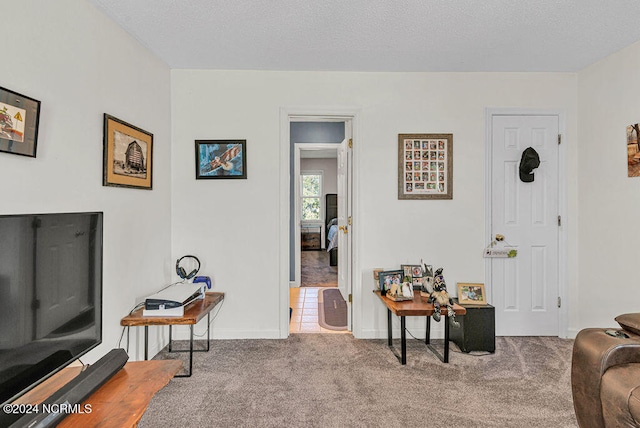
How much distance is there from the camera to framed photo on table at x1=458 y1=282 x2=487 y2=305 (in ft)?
8.90

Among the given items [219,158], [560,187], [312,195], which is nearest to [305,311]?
[219,158]

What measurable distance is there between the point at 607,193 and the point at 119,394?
3553 mm

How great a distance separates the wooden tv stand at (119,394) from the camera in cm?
102

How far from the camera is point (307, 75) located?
2.88m

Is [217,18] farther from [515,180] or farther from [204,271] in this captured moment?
[515,180]

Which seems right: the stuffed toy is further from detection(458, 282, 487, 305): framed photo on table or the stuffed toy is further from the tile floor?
the tile floor

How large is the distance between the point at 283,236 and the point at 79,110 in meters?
1.72

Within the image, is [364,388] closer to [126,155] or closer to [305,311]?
[305,311]

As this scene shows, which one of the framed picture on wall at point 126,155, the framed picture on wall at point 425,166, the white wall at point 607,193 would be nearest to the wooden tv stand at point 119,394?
the framed picture on wall at point 126,155

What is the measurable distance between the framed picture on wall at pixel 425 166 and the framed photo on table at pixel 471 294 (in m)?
0.81

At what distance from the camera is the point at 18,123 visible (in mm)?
1396

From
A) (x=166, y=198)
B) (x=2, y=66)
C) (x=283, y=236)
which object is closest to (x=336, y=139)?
(x=283, y=236)

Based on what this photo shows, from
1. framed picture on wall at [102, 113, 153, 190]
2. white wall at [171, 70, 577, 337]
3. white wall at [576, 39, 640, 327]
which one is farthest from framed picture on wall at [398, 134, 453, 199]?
framed picture on wall at [102, 113, 153, 190]

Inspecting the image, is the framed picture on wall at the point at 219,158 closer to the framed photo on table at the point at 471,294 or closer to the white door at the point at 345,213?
the white door at the point at 345,213
